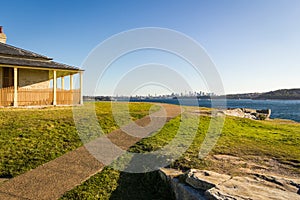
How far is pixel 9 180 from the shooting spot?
20.4 ft

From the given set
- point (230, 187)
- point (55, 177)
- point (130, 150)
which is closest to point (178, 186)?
point (230, 187)

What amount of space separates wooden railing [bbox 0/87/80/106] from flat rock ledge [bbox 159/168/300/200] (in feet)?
48.5

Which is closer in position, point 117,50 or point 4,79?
point 117,50

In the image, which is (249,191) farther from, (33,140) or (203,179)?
(33,140)

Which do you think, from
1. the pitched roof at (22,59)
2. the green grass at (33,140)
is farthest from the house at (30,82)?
the green grass at (33,140)

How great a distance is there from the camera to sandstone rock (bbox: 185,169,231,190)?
477 cm

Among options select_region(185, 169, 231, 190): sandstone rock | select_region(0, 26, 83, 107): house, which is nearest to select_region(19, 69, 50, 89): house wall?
select_region(0, 26, 83, 107): house

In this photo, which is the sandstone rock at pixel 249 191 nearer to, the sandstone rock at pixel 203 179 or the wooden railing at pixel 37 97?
the sandstone rock at pixel 203 179

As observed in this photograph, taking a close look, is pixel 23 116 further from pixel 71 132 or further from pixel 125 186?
pixel 125 186

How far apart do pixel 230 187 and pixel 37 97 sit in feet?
54.7

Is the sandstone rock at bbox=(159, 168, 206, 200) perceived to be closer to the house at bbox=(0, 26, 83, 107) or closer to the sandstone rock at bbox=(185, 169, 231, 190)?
the sandstone rock at bbox=(185, 169, 231, 190)

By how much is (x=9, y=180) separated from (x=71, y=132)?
3852mm

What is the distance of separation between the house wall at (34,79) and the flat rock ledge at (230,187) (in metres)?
17.1

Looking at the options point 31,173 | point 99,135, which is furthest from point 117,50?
point 31,173
